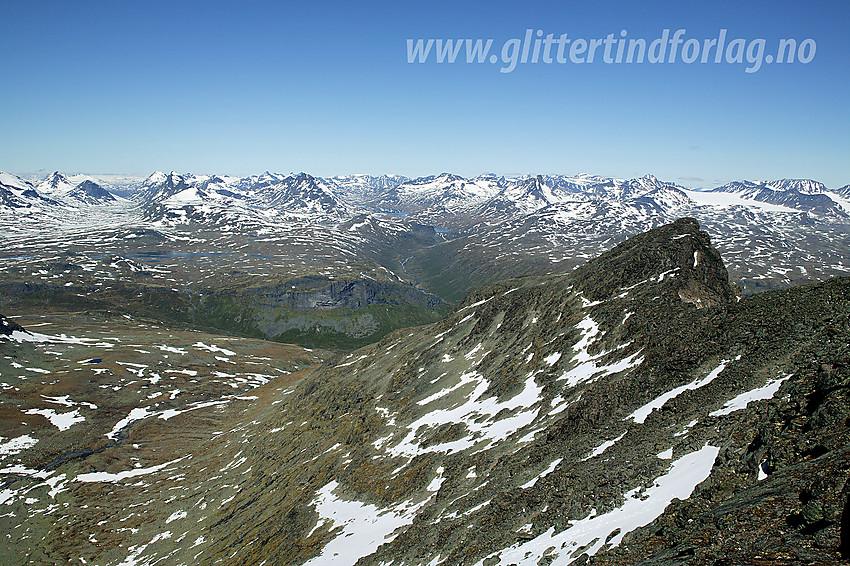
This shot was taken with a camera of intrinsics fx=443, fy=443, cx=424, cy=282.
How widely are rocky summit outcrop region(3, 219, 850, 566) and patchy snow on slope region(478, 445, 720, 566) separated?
116 mm

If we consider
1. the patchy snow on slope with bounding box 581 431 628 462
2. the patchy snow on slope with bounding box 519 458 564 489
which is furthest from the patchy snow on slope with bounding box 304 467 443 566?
the patchy snow on slope with bounding box 581 431 628 462

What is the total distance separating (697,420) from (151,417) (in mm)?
134313

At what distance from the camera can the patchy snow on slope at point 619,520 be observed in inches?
850

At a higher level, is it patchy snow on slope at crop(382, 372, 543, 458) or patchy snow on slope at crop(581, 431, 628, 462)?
patchy snow on slope at crop(581, 431, 628, 462)

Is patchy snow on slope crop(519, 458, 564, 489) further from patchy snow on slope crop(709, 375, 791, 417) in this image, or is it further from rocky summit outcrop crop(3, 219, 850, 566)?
patchy snow on slope crop(709, 375, 791, 417)

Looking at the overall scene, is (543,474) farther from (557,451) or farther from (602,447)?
(602,447)

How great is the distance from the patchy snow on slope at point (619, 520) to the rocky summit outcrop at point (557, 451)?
0.38 feet

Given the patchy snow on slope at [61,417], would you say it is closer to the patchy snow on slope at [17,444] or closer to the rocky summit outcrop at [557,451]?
the patchy snow on slope at [17,444]

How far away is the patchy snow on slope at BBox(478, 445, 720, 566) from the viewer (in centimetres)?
2158

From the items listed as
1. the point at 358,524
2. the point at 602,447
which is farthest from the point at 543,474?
the point at 358,524

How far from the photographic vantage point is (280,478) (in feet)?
217

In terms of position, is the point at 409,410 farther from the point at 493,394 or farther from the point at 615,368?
the point at 615,368

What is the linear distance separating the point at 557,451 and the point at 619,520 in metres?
13.6

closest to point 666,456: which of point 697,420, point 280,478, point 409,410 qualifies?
point 697,420
